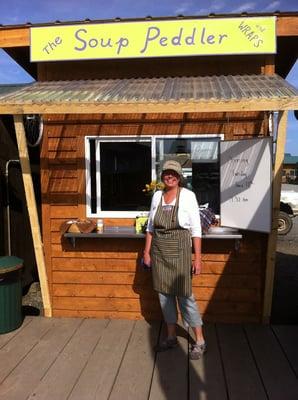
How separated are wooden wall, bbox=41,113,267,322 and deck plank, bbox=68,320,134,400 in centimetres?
41

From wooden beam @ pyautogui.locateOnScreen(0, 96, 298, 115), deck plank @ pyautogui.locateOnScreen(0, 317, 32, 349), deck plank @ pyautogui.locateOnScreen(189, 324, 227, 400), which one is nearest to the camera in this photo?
deck plank @ pyautogui.locateOnScreen(189, 324, 227, 400)

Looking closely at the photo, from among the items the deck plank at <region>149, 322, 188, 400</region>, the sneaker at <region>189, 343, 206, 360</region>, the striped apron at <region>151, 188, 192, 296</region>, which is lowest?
the deck plank at <region>149, 322, 188, 400</region>

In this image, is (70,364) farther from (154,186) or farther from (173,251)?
(154,186)

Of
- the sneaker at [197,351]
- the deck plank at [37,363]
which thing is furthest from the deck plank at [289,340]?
the deck plank at [37,363]

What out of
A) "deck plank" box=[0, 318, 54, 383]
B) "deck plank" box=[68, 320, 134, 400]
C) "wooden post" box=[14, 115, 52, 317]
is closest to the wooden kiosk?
"wooden post" box=[14, 115, 52, 317]

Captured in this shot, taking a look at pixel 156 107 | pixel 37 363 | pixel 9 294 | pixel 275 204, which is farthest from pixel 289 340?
pixel 9 294

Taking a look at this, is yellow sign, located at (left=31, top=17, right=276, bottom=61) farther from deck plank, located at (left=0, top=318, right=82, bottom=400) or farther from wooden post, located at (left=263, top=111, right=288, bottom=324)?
deck plank, located at (left=0, top=318, right=82, bottom=400)

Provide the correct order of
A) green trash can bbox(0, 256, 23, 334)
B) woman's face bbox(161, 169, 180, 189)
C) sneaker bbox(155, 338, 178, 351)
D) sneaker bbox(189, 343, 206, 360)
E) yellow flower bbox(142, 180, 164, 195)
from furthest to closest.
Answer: yellow flower bbox(142, 180, 164, 195) → green trash can bbox(0, 256, 23, 334) → sneaker bbox(155, 338, 178, 351) → sneaker bbox(189, 343, 206, 360) → woman's face bbox(161, 169, 180, 189)

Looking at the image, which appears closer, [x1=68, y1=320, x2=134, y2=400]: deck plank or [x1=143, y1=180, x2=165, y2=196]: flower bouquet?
[x1=68, y1=320, x2=134, y2=400]: deck plank

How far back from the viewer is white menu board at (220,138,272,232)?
4660 millimetres

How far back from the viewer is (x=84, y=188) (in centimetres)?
523

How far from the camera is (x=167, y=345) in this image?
4.35 meters

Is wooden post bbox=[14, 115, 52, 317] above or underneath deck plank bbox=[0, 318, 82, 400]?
above

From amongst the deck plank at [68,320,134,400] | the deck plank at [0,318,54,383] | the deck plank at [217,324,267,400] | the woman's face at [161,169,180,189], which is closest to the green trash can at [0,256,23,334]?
the deck plank at [0,318,54,383]
